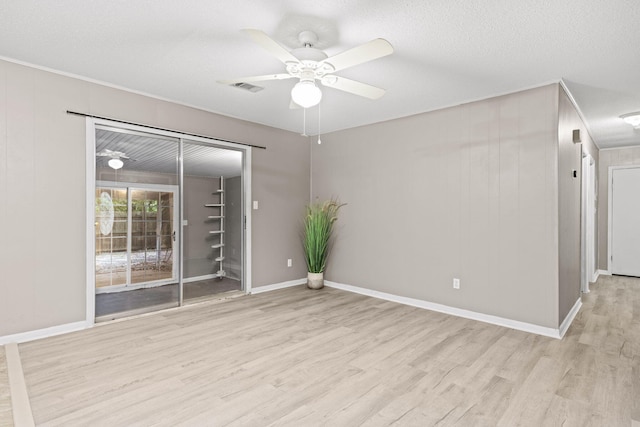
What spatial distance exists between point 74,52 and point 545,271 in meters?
4.73

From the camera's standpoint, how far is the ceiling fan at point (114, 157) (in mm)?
3582

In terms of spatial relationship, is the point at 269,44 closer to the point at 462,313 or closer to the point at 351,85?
the point at 351,85

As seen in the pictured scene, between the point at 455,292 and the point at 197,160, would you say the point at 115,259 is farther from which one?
the point at 455,292

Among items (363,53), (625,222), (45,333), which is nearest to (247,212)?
(45,333)

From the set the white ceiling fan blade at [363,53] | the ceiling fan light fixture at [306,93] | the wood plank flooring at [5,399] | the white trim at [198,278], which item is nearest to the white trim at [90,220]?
the wood plank flooring at [5,399]

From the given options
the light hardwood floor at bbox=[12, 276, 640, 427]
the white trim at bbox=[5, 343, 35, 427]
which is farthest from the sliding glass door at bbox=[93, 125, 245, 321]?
the white trim at bbox=[5, 343, 35, 427]

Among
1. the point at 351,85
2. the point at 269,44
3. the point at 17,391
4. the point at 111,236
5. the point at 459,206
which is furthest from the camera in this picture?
the point at 459,206

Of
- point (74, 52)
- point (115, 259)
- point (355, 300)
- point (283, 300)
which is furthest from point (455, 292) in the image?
point (74, 52)

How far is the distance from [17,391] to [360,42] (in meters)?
3.39

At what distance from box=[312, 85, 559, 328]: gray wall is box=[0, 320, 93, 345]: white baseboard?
3.29 m

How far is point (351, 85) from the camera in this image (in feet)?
8.67

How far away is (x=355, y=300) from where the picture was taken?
15.0 ft

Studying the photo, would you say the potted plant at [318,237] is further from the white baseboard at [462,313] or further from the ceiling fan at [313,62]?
the ceiling fan at [313,62]

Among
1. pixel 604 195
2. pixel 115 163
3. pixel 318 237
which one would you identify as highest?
pixel 115 163
